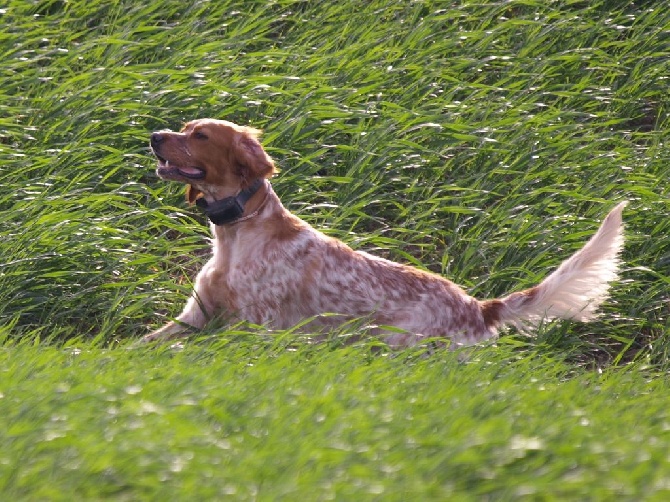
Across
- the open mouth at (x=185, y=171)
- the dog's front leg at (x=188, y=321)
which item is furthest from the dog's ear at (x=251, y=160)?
the dog's front leg at (x=188, y=321)

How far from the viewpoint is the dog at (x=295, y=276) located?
239 inches

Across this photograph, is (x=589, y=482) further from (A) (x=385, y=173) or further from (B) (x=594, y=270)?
(A) (x=385, y=173)

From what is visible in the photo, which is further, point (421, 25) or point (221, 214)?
point (421, 25)

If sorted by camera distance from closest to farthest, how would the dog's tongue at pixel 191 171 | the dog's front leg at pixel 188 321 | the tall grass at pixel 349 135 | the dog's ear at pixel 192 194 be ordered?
the dog's front leg at pixel 188 321
the dog's tongue at pixel 191 171
the dog's ear at pixel 192 194
the tall grass at pixel 349 135

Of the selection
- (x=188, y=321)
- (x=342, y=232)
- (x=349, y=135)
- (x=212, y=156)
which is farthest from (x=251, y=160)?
(x=349, y=135)

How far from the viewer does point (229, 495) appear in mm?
3832

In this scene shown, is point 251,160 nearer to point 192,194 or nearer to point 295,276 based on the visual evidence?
point 192,194

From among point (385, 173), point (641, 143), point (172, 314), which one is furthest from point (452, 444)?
point (641, 143)

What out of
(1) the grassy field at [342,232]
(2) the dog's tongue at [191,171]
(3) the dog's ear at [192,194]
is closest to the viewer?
(1) the grassy field at [342,232]

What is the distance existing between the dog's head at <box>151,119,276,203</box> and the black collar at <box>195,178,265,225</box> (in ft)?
0.11

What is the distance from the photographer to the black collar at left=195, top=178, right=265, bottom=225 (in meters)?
6.04

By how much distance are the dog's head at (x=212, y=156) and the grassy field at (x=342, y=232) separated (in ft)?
2.34

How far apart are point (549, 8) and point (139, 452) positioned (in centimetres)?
665

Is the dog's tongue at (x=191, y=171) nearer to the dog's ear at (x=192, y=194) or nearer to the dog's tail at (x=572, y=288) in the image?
the dog's ear at (x=192, y=194)
